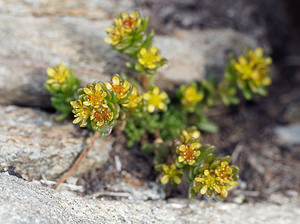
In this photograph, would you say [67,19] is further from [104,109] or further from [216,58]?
[216,58]

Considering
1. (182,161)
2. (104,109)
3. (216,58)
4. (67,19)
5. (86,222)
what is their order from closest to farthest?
(86,222), (104,109), (182,161), (67,19), (216,58)

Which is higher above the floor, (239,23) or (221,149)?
(239,23)

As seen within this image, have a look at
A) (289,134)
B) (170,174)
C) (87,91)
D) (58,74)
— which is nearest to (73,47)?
(58,74)

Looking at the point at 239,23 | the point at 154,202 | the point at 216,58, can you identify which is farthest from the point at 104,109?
the point at 239,23

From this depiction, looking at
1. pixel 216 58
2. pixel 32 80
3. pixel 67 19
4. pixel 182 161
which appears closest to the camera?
pixel 182 161

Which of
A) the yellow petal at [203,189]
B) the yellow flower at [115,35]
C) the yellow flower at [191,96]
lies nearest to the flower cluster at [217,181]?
the yellow petal at [203,189]

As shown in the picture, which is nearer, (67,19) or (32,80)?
(32,80)

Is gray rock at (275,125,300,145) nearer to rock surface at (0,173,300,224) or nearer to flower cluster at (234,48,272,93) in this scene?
flower cluster at (234,48,272,93)

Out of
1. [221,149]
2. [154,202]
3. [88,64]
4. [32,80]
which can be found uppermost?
[88,64]

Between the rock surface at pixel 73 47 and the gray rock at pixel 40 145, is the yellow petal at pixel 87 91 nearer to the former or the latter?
the gray rock at pixel 40 145
